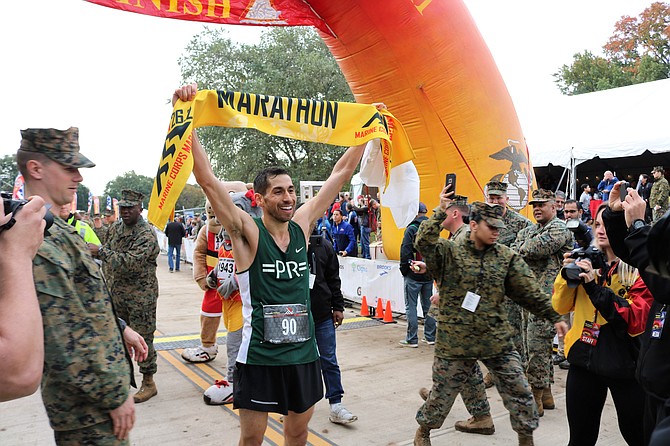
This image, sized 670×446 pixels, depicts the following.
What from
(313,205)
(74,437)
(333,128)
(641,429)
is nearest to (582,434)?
(641,429)

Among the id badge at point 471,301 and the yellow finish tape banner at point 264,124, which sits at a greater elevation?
the yellow finish tape banner at point 264,124

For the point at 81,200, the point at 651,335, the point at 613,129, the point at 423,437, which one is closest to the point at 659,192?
the point at 613,129

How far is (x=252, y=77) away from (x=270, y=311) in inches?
1108

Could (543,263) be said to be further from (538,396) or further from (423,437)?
(423,437)

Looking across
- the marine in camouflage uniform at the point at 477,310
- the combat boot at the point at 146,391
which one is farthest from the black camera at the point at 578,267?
the combat boot at the point at 146,391

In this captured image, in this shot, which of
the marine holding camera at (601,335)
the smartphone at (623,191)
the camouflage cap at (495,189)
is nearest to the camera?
the smartphone at (623,191)

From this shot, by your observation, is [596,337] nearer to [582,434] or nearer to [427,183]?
[582,434]

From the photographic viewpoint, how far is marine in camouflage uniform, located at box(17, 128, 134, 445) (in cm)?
230

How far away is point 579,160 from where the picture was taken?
49.1 ft

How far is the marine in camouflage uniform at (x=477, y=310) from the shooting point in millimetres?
3967

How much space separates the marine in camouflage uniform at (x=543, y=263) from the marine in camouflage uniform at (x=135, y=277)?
4107 mm

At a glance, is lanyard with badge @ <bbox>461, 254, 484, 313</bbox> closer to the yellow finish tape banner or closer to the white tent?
the yellow finish tape banner

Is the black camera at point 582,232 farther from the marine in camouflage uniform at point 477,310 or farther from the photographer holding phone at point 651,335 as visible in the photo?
the photographer holding phone at point 651,335

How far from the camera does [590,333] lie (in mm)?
3457
